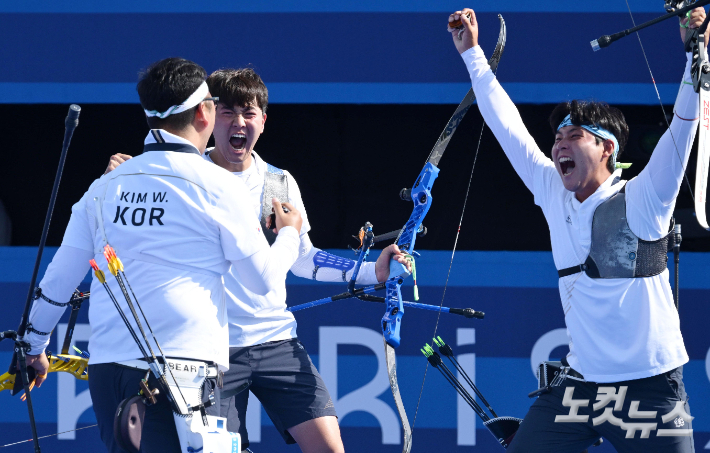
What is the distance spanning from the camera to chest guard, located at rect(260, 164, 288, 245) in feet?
9.09

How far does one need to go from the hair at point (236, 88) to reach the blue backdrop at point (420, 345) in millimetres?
1112

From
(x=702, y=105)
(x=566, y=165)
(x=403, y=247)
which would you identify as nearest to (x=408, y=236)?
(x=403, y=247)

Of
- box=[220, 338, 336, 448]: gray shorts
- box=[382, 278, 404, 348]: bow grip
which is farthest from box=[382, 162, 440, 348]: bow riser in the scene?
box=[220, 338, 336, 448]: gray shorts

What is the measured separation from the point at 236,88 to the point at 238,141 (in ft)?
0.61

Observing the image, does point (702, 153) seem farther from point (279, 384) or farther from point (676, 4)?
point (279, 384)

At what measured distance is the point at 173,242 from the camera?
1.92 meters

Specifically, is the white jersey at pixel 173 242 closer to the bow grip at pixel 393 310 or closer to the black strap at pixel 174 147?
the black strap at pixel 174 147

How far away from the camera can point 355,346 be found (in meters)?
3.70

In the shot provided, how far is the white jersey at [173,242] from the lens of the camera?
6.29 ft

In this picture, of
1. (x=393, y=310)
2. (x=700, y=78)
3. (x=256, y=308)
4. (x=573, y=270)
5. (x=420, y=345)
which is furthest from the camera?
(x=420, y=345)

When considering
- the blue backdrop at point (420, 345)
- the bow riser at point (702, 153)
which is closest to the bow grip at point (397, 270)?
the blue backdrop at point (420, 345)

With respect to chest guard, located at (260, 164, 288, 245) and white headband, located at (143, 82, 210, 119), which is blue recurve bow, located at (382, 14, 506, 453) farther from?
white headband, located at (143, 82, 210, 119)

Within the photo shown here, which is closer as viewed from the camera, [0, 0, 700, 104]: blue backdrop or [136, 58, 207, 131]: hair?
[136, 58, 207, 131]: hair

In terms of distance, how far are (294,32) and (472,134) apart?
3.44 feet
